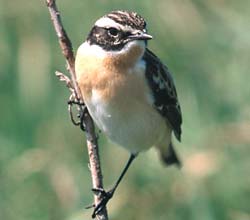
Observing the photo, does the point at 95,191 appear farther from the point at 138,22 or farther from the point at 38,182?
the point at 38,182

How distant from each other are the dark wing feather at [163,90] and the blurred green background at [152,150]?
0.27ft

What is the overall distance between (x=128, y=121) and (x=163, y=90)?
0.37 meters

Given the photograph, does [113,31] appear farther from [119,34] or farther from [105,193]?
[105,193]

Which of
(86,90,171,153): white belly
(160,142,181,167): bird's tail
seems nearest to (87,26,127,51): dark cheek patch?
(86,90,171,153): white belly

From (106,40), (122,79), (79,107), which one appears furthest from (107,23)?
(79,107)

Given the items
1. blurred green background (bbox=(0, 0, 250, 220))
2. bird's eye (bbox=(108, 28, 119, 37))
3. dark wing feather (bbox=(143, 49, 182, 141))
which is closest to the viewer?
bird's eye (bbox=(108, 28, 119, 37))

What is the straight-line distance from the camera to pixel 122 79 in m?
7.28

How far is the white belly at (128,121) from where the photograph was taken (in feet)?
24.0

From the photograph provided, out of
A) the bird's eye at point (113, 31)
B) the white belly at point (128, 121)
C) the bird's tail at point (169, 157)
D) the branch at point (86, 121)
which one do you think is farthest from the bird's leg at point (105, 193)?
the bird's eye at point (113, 31)

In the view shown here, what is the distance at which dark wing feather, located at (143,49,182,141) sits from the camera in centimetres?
746

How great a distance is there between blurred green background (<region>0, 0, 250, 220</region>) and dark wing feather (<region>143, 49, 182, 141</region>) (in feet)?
0.27

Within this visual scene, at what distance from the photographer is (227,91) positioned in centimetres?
796

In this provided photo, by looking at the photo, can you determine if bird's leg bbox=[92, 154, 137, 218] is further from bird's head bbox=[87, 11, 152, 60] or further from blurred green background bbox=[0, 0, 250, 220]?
bird's head bbox=[87, 11, 152, 60]

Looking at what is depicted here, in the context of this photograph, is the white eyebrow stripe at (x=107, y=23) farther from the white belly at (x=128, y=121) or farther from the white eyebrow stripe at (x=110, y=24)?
the white belly at (x=128, y=121)
